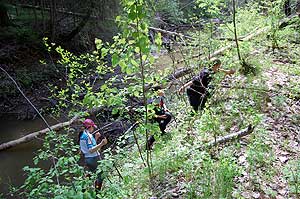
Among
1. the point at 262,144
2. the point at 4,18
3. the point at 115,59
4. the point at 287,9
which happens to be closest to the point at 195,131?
the point at 262,144

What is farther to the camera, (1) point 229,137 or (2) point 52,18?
(2) point 52,18

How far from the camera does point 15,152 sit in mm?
9242

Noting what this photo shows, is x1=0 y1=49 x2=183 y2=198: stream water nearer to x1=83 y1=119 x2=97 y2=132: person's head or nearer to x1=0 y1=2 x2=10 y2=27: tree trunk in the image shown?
x1=83 y1=119 x2=97 y2=132: person's head

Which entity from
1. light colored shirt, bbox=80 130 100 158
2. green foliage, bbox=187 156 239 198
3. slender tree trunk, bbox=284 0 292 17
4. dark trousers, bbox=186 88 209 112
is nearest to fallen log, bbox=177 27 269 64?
dark trousers, bbox=186 88 209 112

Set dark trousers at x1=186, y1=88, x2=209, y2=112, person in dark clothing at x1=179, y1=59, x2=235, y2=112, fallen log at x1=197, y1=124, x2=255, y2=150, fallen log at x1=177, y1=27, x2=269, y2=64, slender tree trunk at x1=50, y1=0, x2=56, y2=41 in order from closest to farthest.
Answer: fallen log at x1=197, y1=124, x2=255, y2=150, person in dark clothing at x1=179, y1=59, x2=235, y2=112, dark trousers at x1=186, y1=88, x2=209, y2=112, fallen log at x1=177, y1=27, x2=269, y2=64, slender tree trunk at x1=50, y1=0, x2=56, y2=41

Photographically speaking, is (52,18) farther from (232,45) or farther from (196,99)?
(196,99)

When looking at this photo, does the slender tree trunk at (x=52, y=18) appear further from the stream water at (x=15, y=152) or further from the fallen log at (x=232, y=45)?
the fallen log at (x=232, y=45)

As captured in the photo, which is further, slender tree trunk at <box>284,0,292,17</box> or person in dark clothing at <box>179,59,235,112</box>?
slender tree trunk at <box>284,0,292,17</box>

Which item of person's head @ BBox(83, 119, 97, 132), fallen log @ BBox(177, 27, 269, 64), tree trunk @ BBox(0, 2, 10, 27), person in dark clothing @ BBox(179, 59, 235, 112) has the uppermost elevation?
tree trunk @ BBox(0, 2, 10, 27)

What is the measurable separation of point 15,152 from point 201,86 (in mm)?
5630

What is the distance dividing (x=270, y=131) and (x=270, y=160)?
105cm

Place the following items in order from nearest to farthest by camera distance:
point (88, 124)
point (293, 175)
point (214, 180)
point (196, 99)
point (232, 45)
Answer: point (293, 175), point (214, 180), point (88, 124), point (196, 99), point (232, 45)

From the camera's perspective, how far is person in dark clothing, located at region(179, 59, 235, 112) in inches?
285

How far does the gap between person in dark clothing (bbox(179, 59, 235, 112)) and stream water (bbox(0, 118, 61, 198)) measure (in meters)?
3.92
